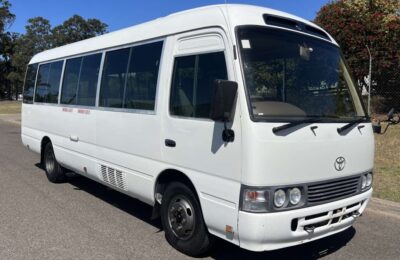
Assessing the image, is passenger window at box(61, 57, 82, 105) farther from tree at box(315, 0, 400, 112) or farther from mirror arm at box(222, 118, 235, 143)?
tree at box(315, 0, 400, 112)

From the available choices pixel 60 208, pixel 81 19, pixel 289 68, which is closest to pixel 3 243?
pixel 60 208

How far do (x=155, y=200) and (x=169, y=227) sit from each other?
15.2 inches

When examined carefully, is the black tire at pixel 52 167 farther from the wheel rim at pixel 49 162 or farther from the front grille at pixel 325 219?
the front grille at pixel 325 219

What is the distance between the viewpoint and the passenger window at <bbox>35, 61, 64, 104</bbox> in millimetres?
8234

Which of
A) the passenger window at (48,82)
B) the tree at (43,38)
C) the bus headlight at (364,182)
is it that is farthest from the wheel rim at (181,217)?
the tree at (43,38)

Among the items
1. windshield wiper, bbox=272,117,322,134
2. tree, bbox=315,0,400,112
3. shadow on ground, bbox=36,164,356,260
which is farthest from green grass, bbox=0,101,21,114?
windshield wiper, bbox=272,117,322,134

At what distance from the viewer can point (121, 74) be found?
5.96 m

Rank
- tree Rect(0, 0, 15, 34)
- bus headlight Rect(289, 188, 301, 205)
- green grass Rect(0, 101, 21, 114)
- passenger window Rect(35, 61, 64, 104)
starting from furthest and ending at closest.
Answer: tree Rect(0, 0, 15, 34) < green grass Rect(0, 101, 21, 114) < passenger window Rect(35, 61, 64, 104) < bus headlight Rect(289, 188, 301, 205)

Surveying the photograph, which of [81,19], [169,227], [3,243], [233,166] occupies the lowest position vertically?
[3,243]

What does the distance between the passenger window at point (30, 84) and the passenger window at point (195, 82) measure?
5.77 m

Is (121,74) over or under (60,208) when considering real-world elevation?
over

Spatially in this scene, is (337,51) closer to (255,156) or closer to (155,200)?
(255,156)

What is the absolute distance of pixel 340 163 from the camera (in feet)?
14.3

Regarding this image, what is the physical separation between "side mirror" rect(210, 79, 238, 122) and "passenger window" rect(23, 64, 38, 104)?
6.76m
